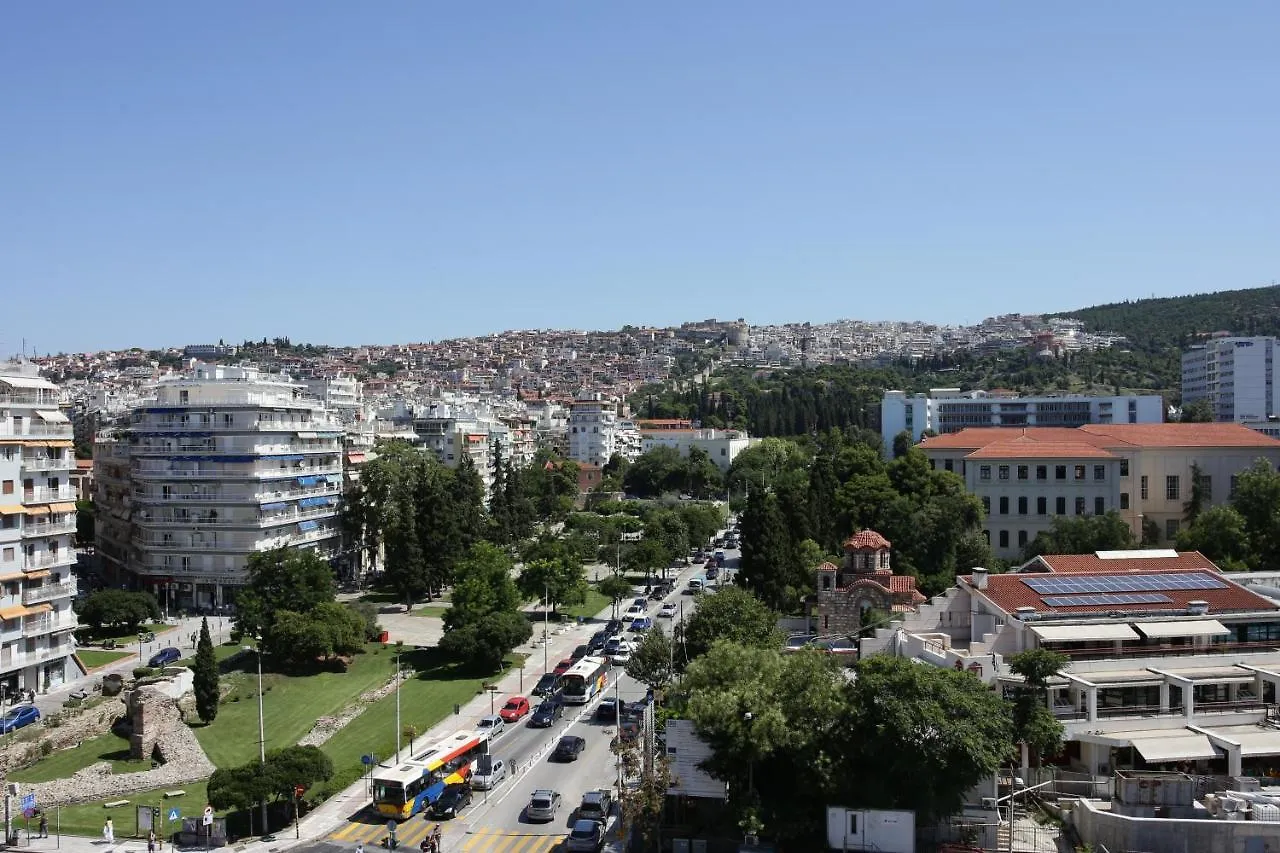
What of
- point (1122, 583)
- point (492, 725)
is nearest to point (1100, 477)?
point (1122, 583)

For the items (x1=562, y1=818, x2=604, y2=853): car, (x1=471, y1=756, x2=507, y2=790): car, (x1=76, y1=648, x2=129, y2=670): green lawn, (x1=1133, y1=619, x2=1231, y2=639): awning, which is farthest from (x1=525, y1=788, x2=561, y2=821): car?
(x1=76, y1=648, x2=129, y2=670): green lawn

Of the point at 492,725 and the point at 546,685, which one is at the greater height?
the point at 492,725

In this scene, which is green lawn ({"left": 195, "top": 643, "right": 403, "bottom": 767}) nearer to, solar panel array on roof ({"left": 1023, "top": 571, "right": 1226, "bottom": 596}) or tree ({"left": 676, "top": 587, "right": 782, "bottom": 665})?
tree ({"left": 676, "top": 587, "right": 782, "bottom": 665})

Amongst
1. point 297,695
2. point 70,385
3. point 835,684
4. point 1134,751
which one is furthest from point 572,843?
point 70,385

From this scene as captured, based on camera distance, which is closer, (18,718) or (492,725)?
(492,725)

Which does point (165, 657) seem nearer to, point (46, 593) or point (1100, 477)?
point (46, 593)

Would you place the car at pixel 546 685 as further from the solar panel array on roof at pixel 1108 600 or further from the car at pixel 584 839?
the solar panel array on roof at pixel 1108 600
